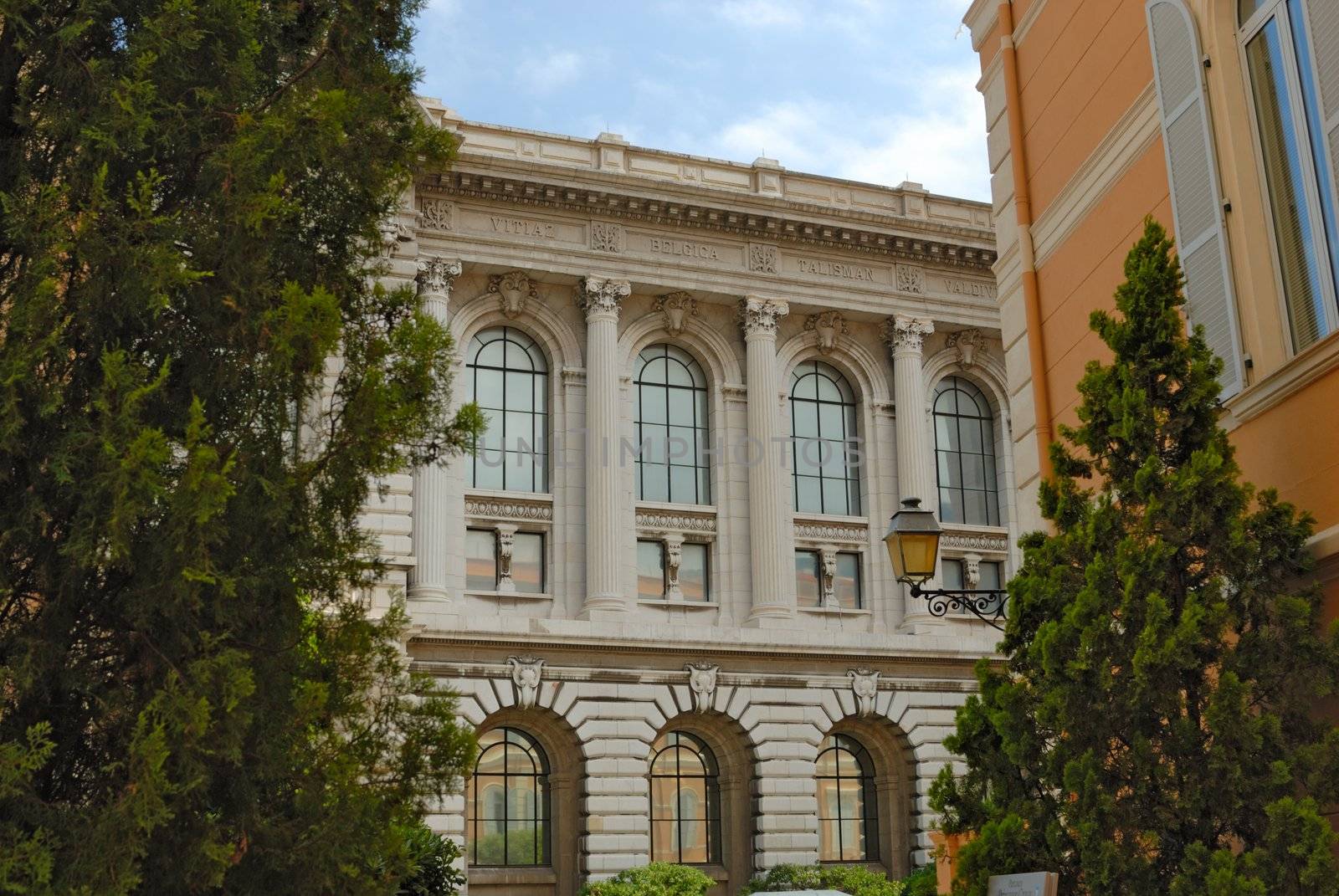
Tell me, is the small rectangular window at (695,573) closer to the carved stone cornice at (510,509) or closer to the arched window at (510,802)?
the carved stone cornice at (510,509)

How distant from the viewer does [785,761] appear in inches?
1307

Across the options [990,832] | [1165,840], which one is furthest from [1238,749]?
[990,832]

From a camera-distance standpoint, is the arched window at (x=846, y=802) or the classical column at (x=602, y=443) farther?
the arched window at (x=846, y=802)

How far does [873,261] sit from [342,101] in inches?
1174

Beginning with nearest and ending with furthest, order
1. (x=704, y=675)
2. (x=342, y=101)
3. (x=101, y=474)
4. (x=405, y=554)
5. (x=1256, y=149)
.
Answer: (x=101, y=474)
(x=342, y=101)
(x=1256, y=149)
(x=405, y=554)
(x=704, y=675)

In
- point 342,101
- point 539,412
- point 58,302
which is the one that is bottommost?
point 58,302

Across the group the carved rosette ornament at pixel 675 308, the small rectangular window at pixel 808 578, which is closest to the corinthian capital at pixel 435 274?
the carved rosette ornament at pixel 675 308

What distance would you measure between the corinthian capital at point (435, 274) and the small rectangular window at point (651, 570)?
729cm

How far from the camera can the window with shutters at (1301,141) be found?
26.3ft

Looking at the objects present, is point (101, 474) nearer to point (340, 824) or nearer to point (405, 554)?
point (340, 824)

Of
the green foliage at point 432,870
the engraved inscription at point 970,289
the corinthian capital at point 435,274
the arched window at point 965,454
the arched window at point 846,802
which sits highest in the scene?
the engraved inscription at point 970,289

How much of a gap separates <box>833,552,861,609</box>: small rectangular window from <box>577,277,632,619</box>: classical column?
5672mm

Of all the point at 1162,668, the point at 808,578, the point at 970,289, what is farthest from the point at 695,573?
the point at 1162,668

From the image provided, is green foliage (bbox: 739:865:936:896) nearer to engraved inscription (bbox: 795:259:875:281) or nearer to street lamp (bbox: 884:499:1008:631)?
engraved inscription (bbox: 795:259:875:281)
